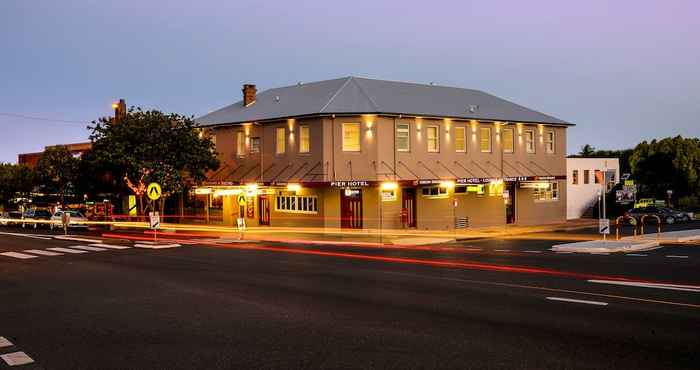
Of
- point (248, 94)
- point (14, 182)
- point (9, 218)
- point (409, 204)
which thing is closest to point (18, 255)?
point (409, 204)

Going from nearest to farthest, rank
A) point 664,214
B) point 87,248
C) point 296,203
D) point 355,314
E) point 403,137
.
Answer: point 355,314
point 87,248
point 403,137
point 296,203
point 664,214

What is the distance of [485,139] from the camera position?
41.7 meters

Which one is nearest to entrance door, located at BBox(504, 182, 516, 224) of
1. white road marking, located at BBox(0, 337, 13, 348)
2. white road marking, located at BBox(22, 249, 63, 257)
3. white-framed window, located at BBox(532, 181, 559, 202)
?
white-framed window, located at BBox(532, 181, 559, 202)

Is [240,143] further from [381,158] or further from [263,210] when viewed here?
[381,158]

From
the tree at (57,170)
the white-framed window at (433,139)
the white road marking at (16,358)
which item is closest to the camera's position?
the white road marking at (16,358)

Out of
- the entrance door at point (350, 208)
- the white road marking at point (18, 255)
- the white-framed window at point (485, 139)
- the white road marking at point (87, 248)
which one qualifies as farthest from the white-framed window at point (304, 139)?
the white road marking at point (18, 255)

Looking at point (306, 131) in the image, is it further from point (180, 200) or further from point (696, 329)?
point (696, 329)

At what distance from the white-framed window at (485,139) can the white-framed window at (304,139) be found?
39.9 ft

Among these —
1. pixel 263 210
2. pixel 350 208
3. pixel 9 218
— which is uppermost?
pixel 350 208

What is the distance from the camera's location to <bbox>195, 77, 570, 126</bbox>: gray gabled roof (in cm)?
3706

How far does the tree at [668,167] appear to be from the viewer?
67.5 metres

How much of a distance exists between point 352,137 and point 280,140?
4.96 metres

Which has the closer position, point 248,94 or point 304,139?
point 304,139

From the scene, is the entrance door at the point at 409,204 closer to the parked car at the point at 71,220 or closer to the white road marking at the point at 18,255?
the white road marking at the point at 18,255
